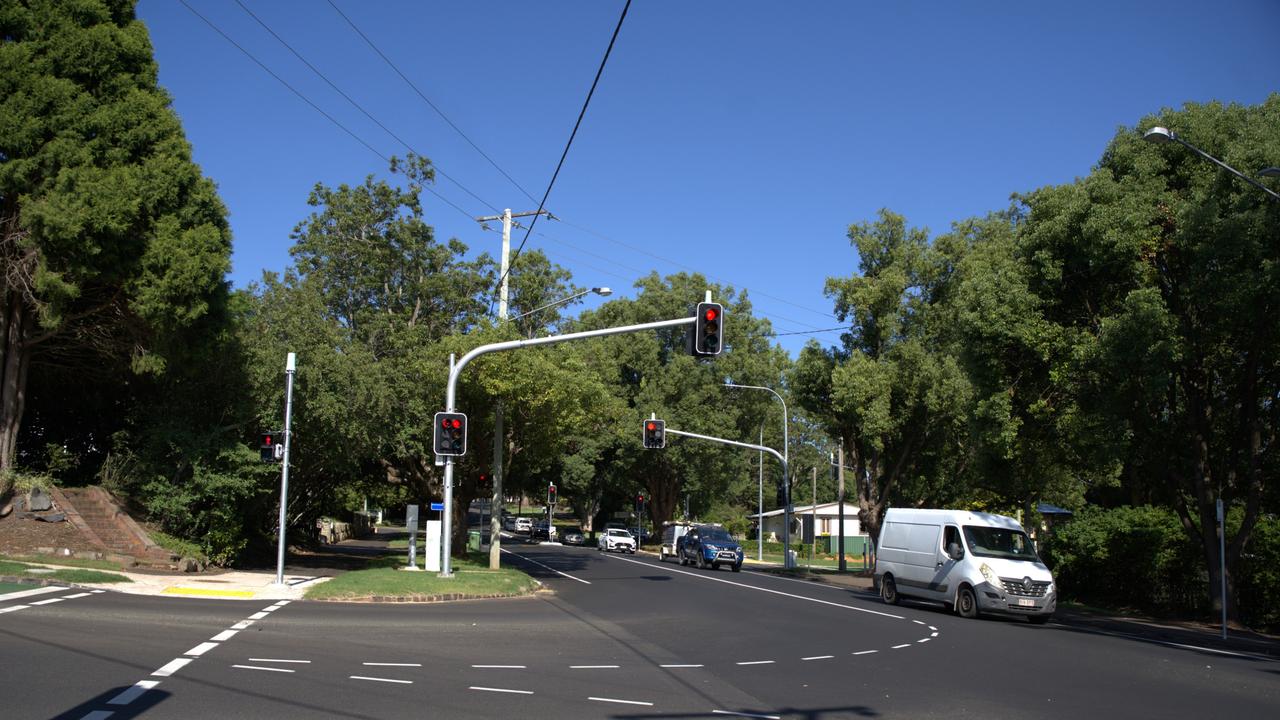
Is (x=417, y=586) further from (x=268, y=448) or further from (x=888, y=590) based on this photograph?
(x=888, y=590)

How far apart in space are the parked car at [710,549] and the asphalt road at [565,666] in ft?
76.7

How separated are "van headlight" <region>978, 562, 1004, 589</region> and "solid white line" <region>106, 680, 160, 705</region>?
15.9 m

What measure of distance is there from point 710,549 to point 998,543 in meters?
23.2

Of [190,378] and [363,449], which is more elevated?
[190,378]

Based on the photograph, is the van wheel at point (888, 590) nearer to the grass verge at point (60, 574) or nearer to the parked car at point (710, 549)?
the grass verge at point (60, 574)

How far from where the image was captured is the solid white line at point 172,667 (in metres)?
9.79

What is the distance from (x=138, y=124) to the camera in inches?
872

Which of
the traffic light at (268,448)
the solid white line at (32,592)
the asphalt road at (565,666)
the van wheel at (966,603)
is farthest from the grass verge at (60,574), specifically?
the van wheel at (966,603)

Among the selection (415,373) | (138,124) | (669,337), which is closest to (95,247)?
(138,124)

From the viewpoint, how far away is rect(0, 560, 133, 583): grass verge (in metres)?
18.2

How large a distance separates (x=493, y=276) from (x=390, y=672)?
128 feet

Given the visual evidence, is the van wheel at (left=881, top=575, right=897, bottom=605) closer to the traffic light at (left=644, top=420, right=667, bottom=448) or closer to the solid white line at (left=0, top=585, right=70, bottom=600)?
the traffic light at (left=644, top=420, right=667, bottom=448)

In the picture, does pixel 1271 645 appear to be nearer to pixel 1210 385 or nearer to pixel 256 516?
pixel 1210 385

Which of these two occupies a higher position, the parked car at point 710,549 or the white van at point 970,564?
the white van at point 970,564
